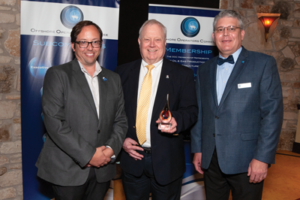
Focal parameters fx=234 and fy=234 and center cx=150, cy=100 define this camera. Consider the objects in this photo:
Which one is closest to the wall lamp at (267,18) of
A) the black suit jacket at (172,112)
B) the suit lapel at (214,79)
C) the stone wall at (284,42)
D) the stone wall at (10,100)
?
the stone wall at (284,42)

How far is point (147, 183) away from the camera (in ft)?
6.91

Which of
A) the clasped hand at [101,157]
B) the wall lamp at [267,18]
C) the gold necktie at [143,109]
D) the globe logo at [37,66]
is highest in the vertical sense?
the wall lamp at [267,18]

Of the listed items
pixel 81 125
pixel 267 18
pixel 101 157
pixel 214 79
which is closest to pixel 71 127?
pixel 81 125

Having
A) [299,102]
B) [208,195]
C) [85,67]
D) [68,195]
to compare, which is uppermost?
[85,67]

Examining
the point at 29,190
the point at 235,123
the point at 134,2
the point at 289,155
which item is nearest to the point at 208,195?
the point at 235,123

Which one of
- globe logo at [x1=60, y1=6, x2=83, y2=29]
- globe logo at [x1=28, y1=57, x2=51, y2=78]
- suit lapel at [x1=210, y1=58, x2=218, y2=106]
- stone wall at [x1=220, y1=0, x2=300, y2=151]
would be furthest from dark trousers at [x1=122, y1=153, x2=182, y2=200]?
stone wall at [x1=220, y1=0, x2=300, y2=151]

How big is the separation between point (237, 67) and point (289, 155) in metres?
4.31

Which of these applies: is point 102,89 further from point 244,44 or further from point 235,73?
point 244,44

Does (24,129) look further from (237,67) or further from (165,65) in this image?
(237,67)

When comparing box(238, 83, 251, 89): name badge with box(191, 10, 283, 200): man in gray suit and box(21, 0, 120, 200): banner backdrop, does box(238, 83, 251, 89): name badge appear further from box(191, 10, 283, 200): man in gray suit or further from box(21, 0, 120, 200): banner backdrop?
box(21, 0, 120, 200): banner backdrop

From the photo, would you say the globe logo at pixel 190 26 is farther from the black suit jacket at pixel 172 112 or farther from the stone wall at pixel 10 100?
the stone wall at pixel 10 100

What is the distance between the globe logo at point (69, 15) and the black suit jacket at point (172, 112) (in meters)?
1.45

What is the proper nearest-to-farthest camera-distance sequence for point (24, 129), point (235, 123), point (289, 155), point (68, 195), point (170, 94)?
1. point (68, 195)
2. point (235, 123)
3. point (170, 94)
4. point (24, 129)
5. point (289, 155)

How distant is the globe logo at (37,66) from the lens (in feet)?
9.80
